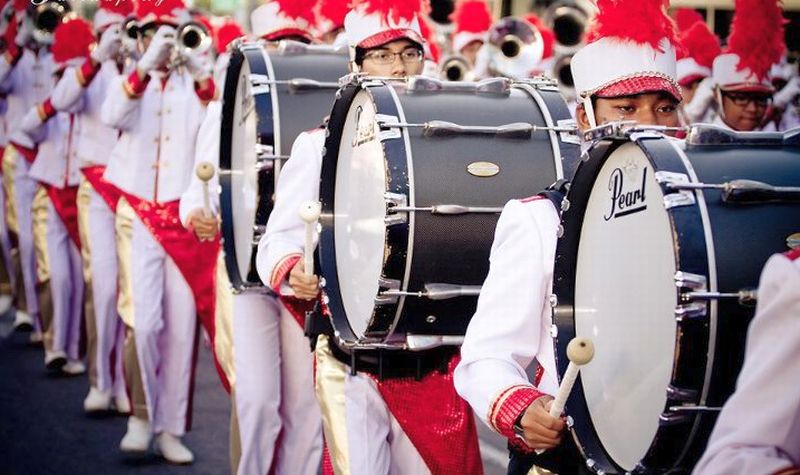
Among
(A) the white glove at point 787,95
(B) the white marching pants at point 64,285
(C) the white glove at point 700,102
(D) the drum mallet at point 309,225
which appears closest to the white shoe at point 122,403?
(B) the white marching pants at point 64,285

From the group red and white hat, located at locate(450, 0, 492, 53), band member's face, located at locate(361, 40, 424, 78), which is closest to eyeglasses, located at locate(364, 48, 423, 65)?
A: band member's face, located at locate(361, 40, 424, 78)

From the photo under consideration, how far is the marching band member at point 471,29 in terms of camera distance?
11781 millimetres

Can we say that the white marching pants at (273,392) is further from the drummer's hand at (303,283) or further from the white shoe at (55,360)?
the white shoe at (55,360)

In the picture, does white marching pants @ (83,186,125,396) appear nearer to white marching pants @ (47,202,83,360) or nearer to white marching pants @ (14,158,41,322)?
white marching pants @ (47,202,83,360)

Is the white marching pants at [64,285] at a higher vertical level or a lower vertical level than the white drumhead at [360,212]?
lower

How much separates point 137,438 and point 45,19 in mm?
4222

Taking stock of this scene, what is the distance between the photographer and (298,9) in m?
5.57

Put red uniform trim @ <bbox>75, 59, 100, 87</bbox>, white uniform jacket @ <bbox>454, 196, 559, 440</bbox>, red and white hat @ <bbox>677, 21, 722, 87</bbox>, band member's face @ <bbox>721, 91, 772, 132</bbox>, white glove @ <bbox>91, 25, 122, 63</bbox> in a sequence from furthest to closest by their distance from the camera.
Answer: red and white hat @ <bbox>677, 21, 722, 87</bbox>, red uniform trim @ <bbox>75, 59, 100, 87</bbox>, white glove @ <bbox>91, 25, 122, 63</bbox>, band member's face @ <bbox>721, 91, 772, 132</bbox>, white uniform jacket @ <bbox>454, 196, 559, 440</bbox>

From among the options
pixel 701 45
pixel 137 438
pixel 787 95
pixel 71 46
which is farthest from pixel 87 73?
pixel 787 95

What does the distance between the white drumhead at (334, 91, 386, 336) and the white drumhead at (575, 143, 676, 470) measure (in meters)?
0.89

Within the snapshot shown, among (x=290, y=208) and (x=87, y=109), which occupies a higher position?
(x=87, y=109)

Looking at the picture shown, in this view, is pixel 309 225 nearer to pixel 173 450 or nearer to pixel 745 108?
pixel 173 450

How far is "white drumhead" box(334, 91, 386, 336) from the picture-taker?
3641 millimetres

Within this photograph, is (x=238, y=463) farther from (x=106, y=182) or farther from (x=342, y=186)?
(x=106, y=182)
